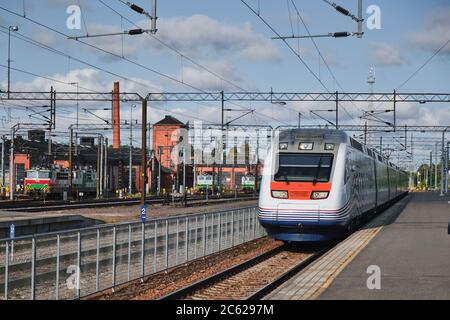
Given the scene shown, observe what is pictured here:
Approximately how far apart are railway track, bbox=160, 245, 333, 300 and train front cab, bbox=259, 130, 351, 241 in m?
0.76

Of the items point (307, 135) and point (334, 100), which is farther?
point (334, 100)

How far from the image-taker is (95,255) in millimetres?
11203

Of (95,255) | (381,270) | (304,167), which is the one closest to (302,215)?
(304,167)

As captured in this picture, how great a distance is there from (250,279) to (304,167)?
5307 millimetres

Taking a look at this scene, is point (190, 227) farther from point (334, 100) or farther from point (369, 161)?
point (334, 100)

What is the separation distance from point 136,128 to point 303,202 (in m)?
48.8

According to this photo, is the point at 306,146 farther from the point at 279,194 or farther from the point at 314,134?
the point at 279,194

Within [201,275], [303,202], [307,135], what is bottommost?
[201,275]

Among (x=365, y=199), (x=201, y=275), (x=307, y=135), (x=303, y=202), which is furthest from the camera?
(x=365, y=199)

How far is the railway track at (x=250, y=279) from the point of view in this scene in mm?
11438

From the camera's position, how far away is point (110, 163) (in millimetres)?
80750

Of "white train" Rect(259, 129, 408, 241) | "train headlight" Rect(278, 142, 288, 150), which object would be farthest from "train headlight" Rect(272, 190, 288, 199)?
"train headlight" Rect(278, 142, 288, 150)
